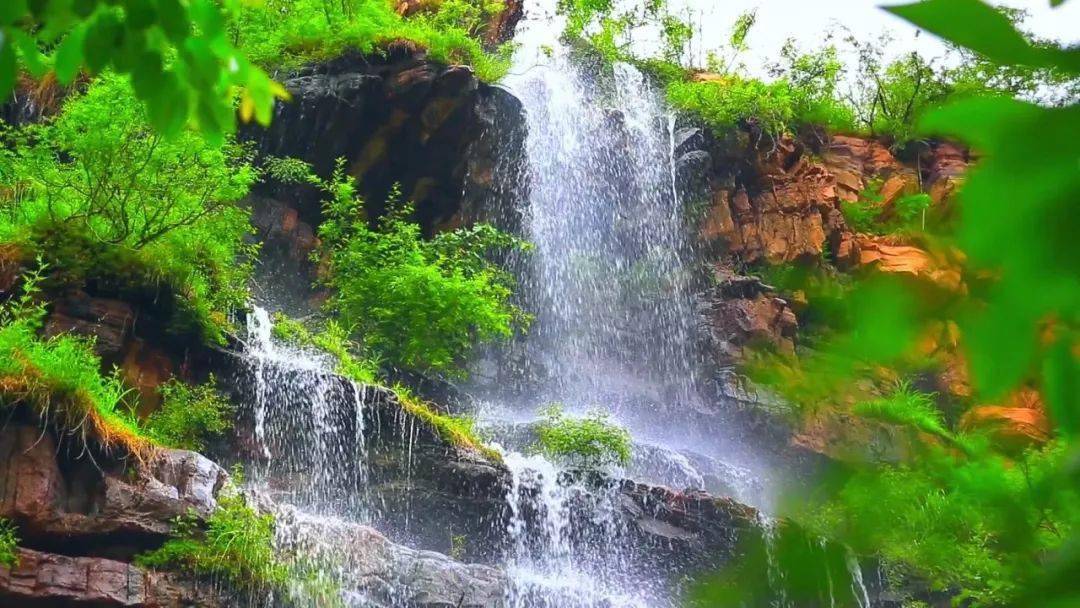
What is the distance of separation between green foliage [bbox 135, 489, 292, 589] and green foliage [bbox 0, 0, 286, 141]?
5711 millimetres

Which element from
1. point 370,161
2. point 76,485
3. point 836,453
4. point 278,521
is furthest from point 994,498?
point 370,161

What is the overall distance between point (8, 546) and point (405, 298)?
21.7 ft

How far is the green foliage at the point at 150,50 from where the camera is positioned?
1458mm

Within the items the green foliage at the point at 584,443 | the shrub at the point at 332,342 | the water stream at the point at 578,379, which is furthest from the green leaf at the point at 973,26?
the green foliage at the point at 584,443

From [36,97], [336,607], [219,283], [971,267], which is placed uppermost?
[36,97]

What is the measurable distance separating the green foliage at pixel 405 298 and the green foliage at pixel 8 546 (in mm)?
5931

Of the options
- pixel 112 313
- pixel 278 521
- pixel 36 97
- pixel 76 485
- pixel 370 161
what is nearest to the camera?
pixel 76 485

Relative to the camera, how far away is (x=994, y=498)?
4.32 ft

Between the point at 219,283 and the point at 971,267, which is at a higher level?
the point at 219,283

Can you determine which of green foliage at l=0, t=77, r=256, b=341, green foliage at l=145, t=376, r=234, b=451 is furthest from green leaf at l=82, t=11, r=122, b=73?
green foliage at l=0, t=77, r=256, b=341

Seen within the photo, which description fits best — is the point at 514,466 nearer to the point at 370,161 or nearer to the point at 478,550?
the point at 478,550

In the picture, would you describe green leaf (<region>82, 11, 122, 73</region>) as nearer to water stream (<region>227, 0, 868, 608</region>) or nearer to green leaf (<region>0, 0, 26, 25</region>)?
green leaf (<region>0, 0, 26, 25</region>)

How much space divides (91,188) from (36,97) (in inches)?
275

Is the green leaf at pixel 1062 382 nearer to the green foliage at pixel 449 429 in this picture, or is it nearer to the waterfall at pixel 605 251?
the green foliage at pixel 449 429
